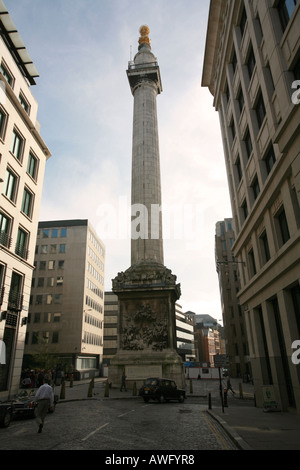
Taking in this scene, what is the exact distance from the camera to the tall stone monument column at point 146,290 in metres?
26.3

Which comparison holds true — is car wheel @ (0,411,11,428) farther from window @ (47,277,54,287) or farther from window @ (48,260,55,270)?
window @ (48,260,55,270)

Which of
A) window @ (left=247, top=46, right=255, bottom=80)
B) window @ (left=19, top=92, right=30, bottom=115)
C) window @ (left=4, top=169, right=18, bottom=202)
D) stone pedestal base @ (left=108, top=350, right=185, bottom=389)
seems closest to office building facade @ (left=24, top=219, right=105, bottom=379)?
stone pedestal base @ (left=108, top=350, right=185, bottom=389)

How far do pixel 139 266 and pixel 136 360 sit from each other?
8.31 m

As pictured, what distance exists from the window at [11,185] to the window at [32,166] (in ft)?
9.81

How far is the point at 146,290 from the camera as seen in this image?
28.3 m

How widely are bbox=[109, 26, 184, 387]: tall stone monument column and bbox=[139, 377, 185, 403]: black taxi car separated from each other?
14.9ft

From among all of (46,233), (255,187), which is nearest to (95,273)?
(46,233)

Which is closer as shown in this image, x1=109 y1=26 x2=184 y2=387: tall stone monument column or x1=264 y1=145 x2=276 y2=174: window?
x1=264 y1=145 x2=276 y2=174: window

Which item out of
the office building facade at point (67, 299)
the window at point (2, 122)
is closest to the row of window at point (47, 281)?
the office building facade at point (67, 299)

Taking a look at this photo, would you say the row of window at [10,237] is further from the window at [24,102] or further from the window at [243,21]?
the window at [243,21]

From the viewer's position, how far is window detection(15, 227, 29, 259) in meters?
25.1

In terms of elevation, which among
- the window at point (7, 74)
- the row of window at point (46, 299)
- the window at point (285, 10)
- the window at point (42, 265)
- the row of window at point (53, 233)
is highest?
the row of window at point (53, 233)
